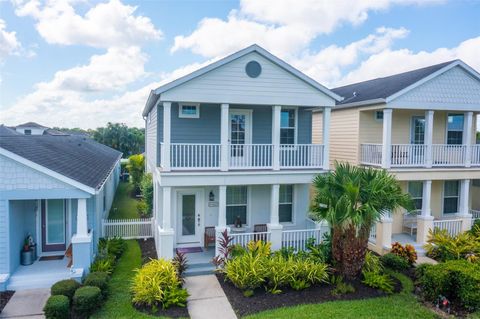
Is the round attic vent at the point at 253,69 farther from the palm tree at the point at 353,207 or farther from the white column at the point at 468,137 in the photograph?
the white column at the point at 468,137

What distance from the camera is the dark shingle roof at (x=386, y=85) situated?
564 inches

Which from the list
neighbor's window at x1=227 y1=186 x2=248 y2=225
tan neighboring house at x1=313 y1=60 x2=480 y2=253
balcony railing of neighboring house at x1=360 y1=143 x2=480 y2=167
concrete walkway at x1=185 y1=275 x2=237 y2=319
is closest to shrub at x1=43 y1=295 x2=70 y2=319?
concrete walkway at x1=185 y1=275 x2=237 y2=319

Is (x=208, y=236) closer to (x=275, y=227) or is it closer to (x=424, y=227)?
(x=275, y=227)

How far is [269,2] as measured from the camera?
40.9ft

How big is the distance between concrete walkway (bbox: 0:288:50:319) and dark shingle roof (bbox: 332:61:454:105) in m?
13.7

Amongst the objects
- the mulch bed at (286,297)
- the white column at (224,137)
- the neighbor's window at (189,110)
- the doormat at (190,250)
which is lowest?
the mulch bed at (286,297)

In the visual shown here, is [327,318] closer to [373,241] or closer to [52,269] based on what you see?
[373,241]

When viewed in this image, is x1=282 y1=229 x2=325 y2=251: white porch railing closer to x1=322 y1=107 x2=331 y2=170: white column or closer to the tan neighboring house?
x1=322 y1=107 x2=331 y2=170: white column

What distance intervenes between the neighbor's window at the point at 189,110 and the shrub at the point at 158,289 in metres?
5.86

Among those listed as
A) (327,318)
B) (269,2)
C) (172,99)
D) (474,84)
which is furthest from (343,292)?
(474,84)

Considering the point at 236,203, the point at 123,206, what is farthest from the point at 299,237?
the point at 123,206

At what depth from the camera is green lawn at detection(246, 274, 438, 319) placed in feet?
27.9

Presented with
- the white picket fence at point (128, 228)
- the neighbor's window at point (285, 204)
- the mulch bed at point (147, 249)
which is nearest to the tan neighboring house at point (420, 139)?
the neighbor's window at point (285, 204)

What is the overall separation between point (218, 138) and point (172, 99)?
2.85 metres
